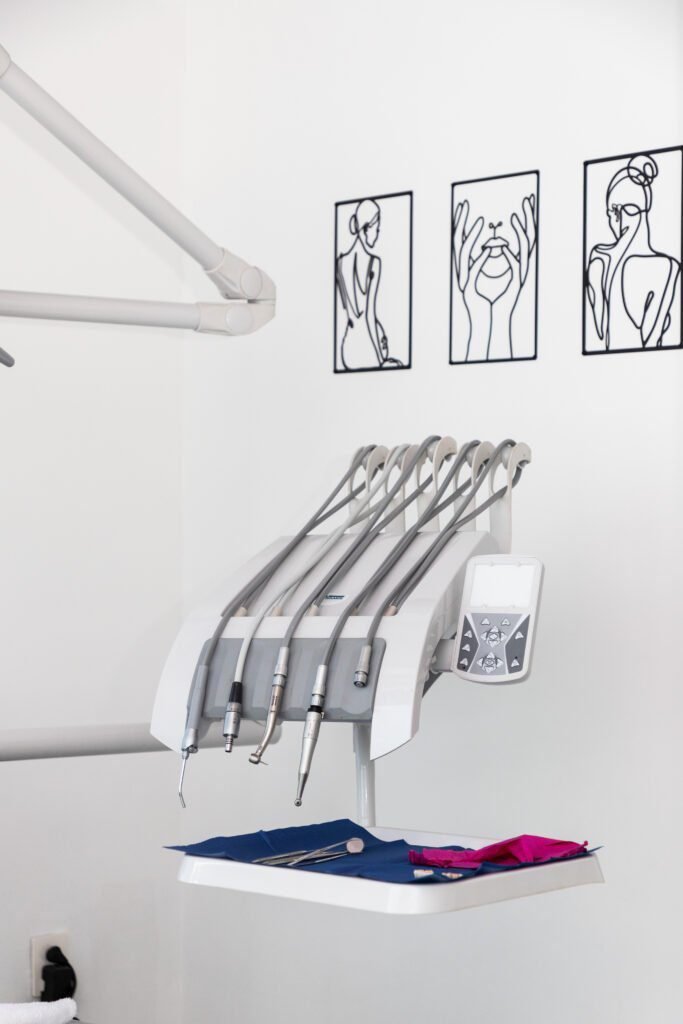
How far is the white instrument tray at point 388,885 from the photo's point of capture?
4.74ft

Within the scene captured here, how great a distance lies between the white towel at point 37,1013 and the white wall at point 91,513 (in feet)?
3.92

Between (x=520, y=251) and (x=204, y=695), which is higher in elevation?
(x=520, y=251)

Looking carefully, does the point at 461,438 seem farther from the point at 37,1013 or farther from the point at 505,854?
the point at 37,1013

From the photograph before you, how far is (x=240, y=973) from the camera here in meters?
2.89

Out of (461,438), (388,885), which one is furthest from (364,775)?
(461,438)

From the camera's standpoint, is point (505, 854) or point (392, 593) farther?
point (392, 593)

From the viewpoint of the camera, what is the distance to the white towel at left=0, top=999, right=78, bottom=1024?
4.66 ft

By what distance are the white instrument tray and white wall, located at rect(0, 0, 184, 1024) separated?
1.18m

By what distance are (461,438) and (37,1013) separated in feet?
4.83

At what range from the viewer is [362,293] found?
2.77 metres

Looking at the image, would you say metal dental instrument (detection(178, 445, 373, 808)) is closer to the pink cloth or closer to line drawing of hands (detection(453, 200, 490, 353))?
the pink cloth

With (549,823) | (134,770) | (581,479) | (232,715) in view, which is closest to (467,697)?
(549,823)

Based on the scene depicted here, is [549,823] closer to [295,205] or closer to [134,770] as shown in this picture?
[134,770]

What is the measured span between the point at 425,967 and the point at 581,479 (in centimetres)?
99
